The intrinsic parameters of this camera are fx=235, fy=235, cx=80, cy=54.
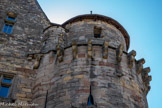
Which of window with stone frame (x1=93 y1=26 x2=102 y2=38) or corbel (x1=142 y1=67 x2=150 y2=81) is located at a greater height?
window with stone frame (x1=93 y1=26 x2=102 y2=38)

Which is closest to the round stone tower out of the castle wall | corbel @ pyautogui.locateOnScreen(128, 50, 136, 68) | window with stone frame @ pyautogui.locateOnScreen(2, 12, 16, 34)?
corbel @ pyautogui.locateOnScreen(128, 50, 136, 68)

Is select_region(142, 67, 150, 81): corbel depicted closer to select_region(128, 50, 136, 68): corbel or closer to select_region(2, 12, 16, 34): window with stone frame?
select_region(128, 50, 136, 68): corbel

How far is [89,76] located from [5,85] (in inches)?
133

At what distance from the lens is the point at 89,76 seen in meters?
8.00

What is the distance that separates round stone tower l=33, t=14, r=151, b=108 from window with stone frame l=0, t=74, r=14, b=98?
101 cm

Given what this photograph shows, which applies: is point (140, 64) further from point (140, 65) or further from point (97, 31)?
point (97, 31)

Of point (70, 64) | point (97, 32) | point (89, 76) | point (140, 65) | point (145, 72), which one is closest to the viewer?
point (89, 76)

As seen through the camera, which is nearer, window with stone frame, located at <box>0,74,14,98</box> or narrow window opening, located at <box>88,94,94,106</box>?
narrow window opening, located at <box>88,94,94,106</box>

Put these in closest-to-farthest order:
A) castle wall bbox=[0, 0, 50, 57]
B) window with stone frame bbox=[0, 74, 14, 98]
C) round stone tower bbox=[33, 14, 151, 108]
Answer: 1. round stone tower bbox=[33, 14, 151, 108]
2. window with stone frame bbox=[0, 74, 14, 98]
3. castle wall bbox=[0, 0, 50, 57]

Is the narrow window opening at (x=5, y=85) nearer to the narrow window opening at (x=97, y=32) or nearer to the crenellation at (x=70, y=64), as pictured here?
the crenellation at (x=70, y=64)

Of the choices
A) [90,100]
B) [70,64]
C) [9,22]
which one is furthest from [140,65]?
[9,22]

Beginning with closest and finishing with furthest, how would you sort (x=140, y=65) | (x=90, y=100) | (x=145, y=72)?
(x=90, y=100), (x=140, y=65), (x=145, y=72)

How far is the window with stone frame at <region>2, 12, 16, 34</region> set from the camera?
440 inches

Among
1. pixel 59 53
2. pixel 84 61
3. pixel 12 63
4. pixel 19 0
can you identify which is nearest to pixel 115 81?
pixel 84 61
